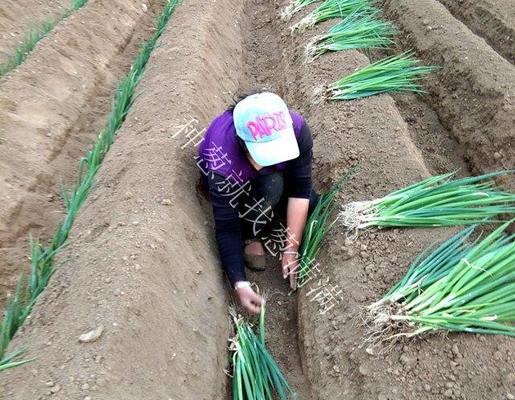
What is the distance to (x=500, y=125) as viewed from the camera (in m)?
2.90

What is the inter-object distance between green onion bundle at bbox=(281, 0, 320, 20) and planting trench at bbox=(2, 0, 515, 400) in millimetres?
1476

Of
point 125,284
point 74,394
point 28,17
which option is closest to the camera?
point 74,394

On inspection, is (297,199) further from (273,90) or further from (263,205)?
(273,90)

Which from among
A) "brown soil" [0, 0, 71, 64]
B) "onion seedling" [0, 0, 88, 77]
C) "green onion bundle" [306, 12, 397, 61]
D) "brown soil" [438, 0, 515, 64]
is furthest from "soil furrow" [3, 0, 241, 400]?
"brown soil" [438, 0, 515, 64]

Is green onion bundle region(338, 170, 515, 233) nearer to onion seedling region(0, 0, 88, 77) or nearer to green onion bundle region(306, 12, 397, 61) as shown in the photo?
green onion bundle region(306, 12, 397, 61)

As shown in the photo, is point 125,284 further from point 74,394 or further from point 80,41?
point 80,41

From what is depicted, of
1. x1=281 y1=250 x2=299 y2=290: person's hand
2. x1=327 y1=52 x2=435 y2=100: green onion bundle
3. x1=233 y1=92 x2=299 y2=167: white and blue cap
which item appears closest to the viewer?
x1=233 y1=92 x2=299 y2=167: white and blue cap

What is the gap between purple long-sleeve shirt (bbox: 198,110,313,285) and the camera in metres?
2.10

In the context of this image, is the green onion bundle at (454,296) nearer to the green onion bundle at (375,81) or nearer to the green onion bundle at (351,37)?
the green onion bundle at (375,81)

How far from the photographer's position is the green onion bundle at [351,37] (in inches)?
142

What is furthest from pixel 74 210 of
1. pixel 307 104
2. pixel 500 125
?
pixel 500 125

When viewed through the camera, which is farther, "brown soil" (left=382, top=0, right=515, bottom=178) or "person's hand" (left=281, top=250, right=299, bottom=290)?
"brown soil" (left=382, top=0, right=515, bottom=178)

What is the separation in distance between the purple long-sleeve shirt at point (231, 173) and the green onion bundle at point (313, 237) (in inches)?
6.7

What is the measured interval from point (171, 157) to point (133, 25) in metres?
2.32
